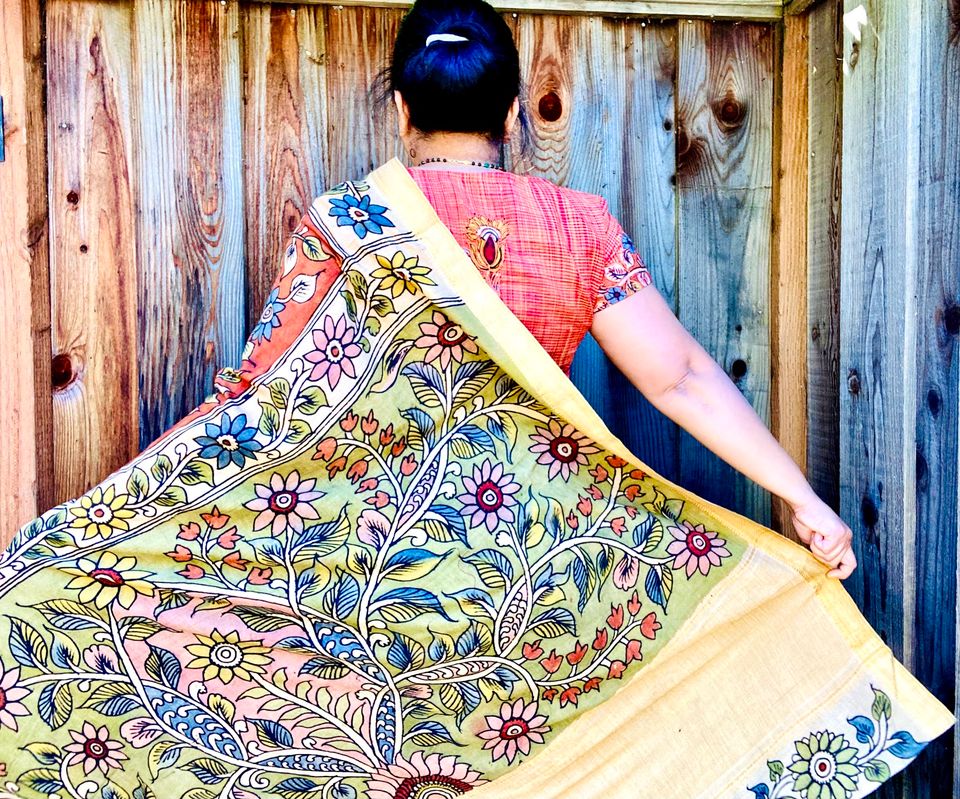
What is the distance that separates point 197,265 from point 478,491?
0.79m

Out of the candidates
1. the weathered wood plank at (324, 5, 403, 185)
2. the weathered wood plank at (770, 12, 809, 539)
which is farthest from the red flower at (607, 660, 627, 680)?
the weathered wood plank at (324, 5, 403, 185)

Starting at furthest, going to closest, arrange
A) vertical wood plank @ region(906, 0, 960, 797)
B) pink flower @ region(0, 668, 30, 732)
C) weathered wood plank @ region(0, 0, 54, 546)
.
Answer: weathered wood plank @ region(0, 0, 54, 546), vertical wood plank @ region(906, 0, 960, 797), pink flower @ region(0, 668, 30, 732)

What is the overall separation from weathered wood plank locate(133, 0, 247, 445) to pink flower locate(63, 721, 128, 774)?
63 centimetres

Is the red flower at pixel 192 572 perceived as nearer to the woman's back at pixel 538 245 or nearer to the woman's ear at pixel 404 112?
the woman's back at pixel 538 245

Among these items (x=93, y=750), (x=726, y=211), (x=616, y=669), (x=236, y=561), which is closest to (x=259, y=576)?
(x=236, y=561)

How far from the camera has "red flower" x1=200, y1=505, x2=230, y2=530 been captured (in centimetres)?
136

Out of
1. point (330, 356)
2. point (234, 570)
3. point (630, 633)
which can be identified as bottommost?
point (630, 633)

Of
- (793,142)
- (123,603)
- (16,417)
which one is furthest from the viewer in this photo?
(793,142)

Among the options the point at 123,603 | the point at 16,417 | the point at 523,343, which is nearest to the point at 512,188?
the point at 523,343

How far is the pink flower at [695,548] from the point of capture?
147 cm

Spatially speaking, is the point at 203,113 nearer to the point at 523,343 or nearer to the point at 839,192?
the point at 523,343

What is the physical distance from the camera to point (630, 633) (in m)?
1.45

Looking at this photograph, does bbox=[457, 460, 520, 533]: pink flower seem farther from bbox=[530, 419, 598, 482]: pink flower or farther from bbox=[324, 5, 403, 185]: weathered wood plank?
bbox=[324, 5, 403, 185]: weathered wood plank

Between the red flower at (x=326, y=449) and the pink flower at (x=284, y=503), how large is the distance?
0.04 metres
